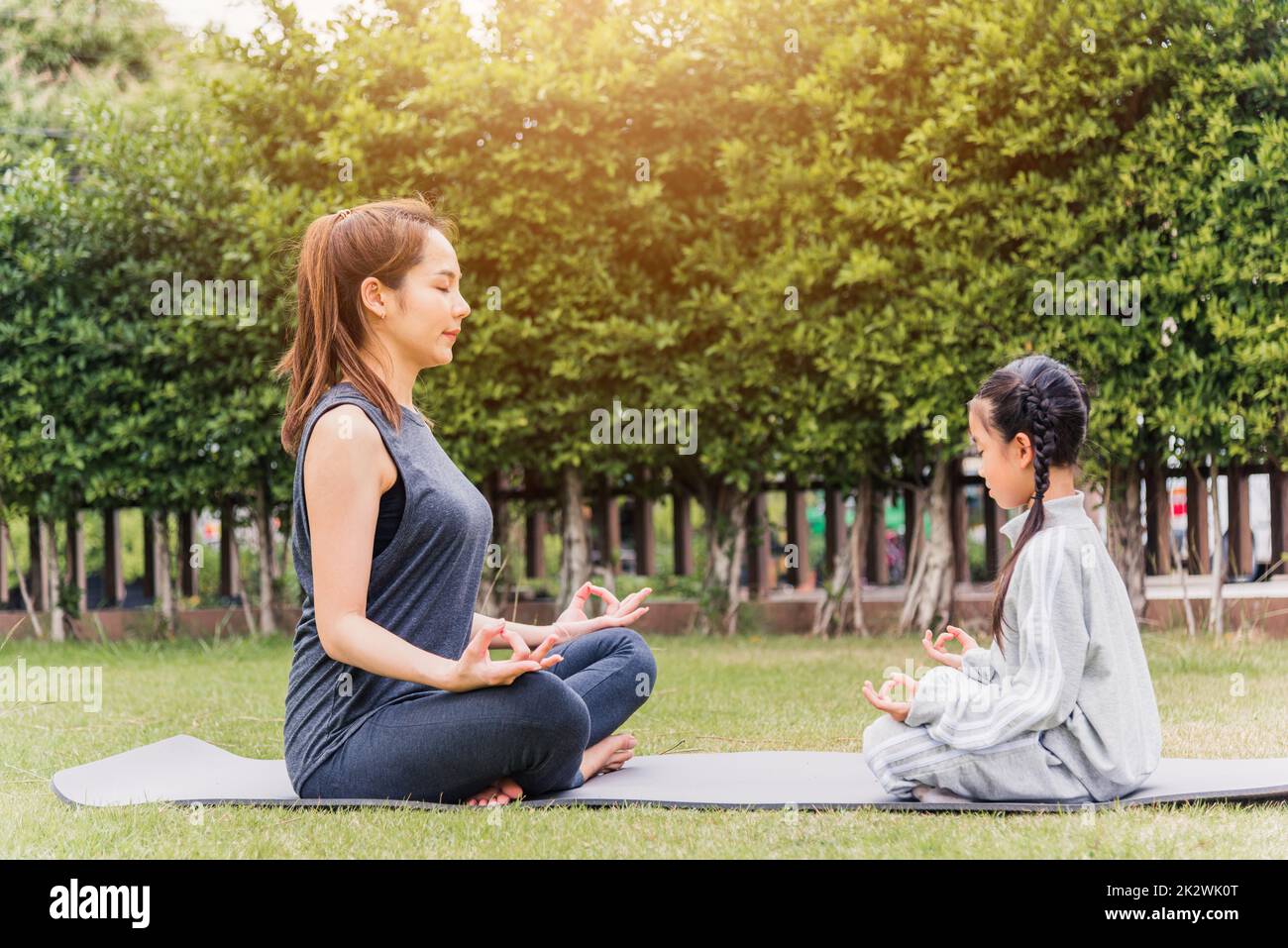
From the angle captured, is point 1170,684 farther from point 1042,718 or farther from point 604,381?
point 604,381

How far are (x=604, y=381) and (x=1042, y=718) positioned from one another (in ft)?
19.1

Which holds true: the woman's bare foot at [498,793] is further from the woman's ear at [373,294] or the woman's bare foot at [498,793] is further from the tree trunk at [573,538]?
the tree trunk at [573,538]

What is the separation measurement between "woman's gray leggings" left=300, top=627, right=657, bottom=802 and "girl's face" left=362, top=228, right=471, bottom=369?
2.90ft

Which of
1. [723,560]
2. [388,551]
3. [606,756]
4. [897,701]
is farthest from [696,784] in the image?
[723,560]

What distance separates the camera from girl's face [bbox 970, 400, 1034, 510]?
11.2 feet

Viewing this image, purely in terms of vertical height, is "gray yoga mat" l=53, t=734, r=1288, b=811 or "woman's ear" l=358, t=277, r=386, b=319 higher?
"woman's ear" l=358, t=277, r=386, b=319

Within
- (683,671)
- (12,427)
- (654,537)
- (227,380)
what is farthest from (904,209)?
(12,427)

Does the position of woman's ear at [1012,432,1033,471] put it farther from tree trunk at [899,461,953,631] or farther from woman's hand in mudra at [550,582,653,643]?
tree trunk at [899,461,953,631]

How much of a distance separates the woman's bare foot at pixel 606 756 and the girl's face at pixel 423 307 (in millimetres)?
1247

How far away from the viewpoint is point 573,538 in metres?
9.48

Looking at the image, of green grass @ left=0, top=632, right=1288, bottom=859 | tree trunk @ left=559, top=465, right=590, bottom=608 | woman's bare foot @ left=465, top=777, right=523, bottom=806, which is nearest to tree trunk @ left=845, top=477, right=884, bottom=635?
green grass @ left=0, top=632, right=1288, bottom=859

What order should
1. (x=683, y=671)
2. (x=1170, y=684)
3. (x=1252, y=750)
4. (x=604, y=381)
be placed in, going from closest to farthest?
1. (x=1252, y=750)
2. (x=1170, y=684)
3. (x=683, y=671)
4. (x=604, y=381)

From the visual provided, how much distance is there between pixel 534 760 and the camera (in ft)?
11.2

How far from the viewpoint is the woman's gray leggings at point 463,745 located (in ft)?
10.7
